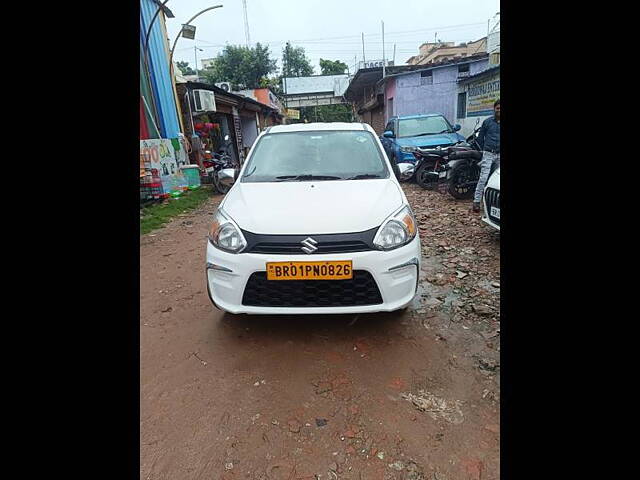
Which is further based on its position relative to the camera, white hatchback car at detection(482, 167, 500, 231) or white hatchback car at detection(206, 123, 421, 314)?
white hatchback car at detection(482, 167, 500, 231)

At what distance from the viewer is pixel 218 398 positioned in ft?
6.91

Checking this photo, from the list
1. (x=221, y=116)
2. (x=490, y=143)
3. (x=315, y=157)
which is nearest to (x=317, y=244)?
(x=315, y=157)

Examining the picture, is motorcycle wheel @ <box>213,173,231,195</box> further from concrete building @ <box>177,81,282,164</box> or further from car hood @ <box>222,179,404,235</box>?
car hood @ <box>222,179,404,235</box>

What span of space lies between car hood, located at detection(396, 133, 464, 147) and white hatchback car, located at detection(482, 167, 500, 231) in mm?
4782

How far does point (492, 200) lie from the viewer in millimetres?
4152

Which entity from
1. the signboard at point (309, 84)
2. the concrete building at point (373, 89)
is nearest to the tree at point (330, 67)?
the signboard at point (309, 84)

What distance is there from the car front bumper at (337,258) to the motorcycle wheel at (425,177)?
19.1 feet

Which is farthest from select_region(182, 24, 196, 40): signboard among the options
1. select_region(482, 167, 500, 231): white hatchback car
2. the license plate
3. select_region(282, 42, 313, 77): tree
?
select_region(282, 42, 313, 77): tree

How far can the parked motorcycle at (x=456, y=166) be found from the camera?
6.64m

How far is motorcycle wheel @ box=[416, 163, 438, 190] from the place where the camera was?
7.94 metres

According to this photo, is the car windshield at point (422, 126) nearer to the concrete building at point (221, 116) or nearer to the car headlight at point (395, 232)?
the concrete building at point (221, 116)

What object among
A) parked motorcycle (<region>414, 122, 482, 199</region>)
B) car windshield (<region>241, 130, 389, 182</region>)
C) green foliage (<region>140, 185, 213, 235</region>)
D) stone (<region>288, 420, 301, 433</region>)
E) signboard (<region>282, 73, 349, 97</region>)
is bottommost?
stone (<region>288, 420, 301, 433</region>)

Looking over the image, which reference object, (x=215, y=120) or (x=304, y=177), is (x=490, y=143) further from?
(x=215, y=120)

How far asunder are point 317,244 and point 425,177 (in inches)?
250
